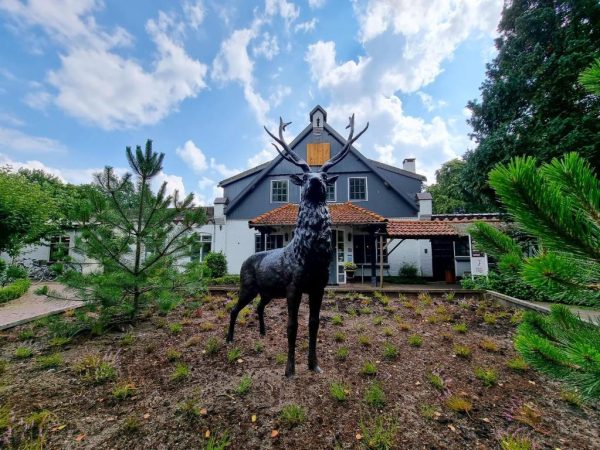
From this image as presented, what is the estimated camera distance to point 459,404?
2680 mm

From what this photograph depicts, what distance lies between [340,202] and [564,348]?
13.8 m

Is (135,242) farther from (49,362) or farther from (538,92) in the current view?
(538,92)

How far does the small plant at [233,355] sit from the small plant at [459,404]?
266 cm

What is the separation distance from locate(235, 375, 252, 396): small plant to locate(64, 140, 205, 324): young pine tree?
2119 mm

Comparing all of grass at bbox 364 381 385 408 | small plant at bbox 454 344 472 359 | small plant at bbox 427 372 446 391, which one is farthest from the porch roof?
grass at bbox 364 381 385 408

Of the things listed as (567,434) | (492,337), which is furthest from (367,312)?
(567,434)

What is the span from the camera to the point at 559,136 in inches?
292

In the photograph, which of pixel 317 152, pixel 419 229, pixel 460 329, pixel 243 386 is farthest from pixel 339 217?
pixel 243 386

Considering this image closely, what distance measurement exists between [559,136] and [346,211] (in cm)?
715

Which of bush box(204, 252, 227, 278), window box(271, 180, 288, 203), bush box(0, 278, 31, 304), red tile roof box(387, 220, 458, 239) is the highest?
window box(271, 180, 288, 203)

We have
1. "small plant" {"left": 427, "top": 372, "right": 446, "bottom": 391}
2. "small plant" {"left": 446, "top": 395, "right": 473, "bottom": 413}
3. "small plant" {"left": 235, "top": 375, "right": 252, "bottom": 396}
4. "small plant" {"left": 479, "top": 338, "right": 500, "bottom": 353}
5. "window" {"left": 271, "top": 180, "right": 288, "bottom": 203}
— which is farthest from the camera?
"window" {"left": 271, "top": 180, "right": 288, "bottom": 203}

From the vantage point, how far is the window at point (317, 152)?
14.9 meters

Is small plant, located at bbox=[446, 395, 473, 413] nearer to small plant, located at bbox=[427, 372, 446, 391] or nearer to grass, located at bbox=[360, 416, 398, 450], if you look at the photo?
small plant, located at bbox=[427, 372, 446, 391]

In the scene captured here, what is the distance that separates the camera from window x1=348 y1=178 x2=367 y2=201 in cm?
1456
